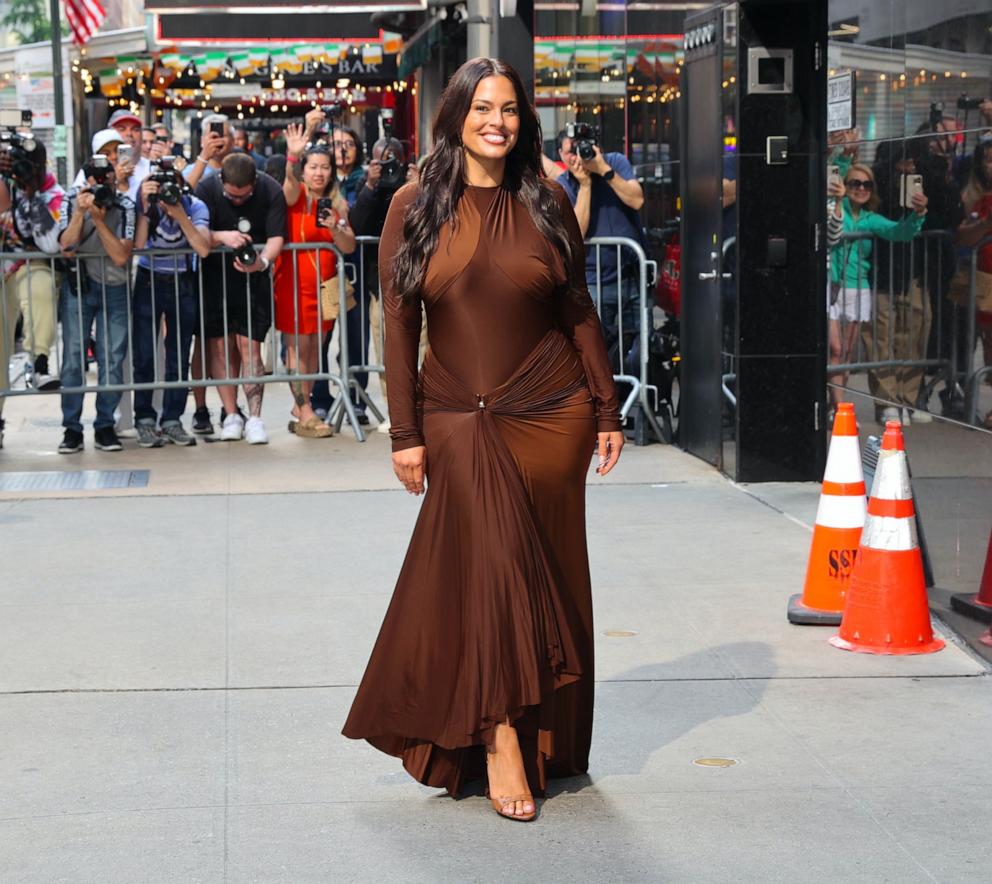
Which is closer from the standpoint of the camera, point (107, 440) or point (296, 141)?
point (107, 440)

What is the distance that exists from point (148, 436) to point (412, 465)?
723 cm

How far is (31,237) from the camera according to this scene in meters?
11.5

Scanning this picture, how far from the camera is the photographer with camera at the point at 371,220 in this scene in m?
12.3

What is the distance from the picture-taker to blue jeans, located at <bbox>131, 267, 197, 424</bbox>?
11570mm

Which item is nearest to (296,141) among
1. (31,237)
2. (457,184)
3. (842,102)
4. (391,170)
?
(391,170)

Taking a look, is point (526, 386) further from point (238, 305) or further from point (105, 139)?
point (105, 139)

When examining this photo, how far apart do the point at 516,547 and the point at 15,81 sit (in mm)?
29644

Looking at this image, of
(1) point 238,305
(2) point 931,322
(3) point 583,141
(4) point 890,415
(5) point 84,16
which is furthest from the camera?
(5) point 84,16

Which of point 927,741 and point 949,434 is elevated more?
point 949,434

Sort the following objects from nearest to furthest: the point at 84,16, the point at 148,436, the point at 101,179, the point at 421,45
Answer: the point at 101,179 → the point at 148,436 → the point at 421,45 → the point at 84,16

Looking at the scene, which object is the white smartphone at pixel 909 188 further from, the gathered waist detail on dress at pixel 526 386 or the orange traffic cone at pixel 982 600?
the gathered waist detail on dress at pixel 526 386

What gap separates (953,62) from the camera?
6.43 meters

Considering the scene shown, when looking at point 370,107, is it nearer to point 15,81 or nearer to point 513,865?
point 15,81

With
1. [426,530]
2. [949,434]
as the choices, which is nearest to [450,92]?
[426,530]
